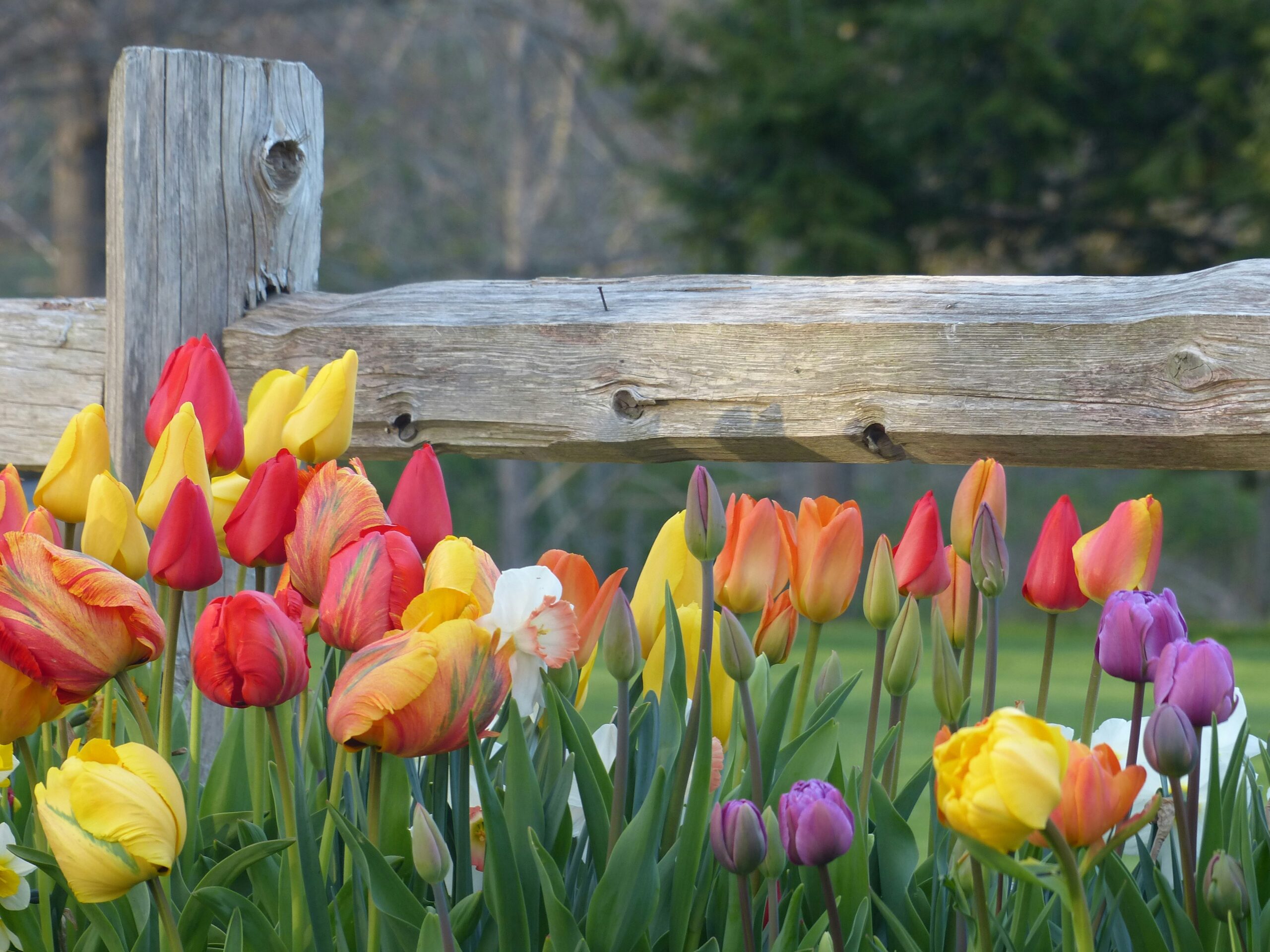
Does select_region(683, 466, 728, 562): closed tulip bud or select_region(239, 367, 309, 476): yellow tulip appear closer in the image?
select_region(683, 466, 728, 562): closed tulip bud

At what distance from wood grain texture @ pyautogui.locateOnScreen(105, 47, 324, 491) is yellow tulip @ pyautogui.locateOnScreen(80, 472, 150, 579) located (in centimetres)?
87

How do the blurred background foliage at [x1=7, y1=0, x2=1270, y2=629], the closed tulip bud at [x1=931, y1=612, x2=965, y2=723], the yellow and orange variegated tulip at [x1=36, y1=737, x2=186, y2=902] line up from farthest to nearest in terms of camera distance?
the blurred background foliage at [x1=7, y1=0, x2=1270, y2=629]
the closed tulip bud at [x1=931, y1=612, x2=965, y2=723]
the yellow and orange variegated tulip at [x1=36, y1=737, x2=186, y2=902]

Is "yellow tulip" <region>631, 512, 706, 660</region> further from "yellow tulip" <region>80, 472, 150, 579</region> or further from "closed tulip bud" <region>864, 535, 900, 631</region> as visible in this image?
"yellow tulip" <region>80, 472, 150, 579</region>

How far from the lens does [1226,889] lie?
2.12ft

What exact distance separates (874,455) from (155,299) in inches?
36.7

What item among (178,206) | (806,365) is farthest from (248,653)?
(178,206)

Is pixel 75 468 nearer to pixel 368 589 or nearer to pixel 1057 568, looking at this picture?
pixel 368 589

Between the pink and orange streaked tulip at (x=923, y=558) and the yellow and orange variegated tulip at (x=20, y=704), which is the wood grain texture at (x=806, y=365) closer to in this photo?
the pink and orange streaked tulip at (x=923, y=558)

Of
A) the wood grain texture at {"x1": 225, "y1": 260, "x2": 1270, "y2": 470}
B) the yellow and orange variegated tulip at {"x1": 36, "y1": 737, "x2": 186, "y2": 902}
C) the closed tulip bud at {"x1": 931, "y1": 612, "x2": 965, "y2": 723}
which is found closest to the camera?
the yellow and orange variegated tulip at {"x1": 36, "y1": 737, "x2": 186, "y2": 902}

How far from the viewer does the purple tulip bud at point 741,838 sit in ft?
2.05

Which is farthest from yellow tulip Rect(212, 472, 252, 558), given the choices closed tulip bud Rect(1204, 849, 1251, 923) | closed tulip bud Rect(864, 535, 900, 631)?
closed tulip bud Rect(1204, 849, 1251, 923)

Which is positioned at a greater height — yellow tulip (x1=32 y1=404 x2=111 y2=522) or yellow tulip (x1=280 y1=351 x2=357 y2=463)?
yellow tulip (x1=280 y1=351 x2=357 y2=463)

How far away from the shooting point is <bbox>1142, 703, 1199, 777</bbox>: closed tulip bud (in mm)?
601

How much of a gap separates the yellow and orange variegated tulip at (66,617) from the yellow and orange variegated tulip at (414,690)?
133 millimetres
